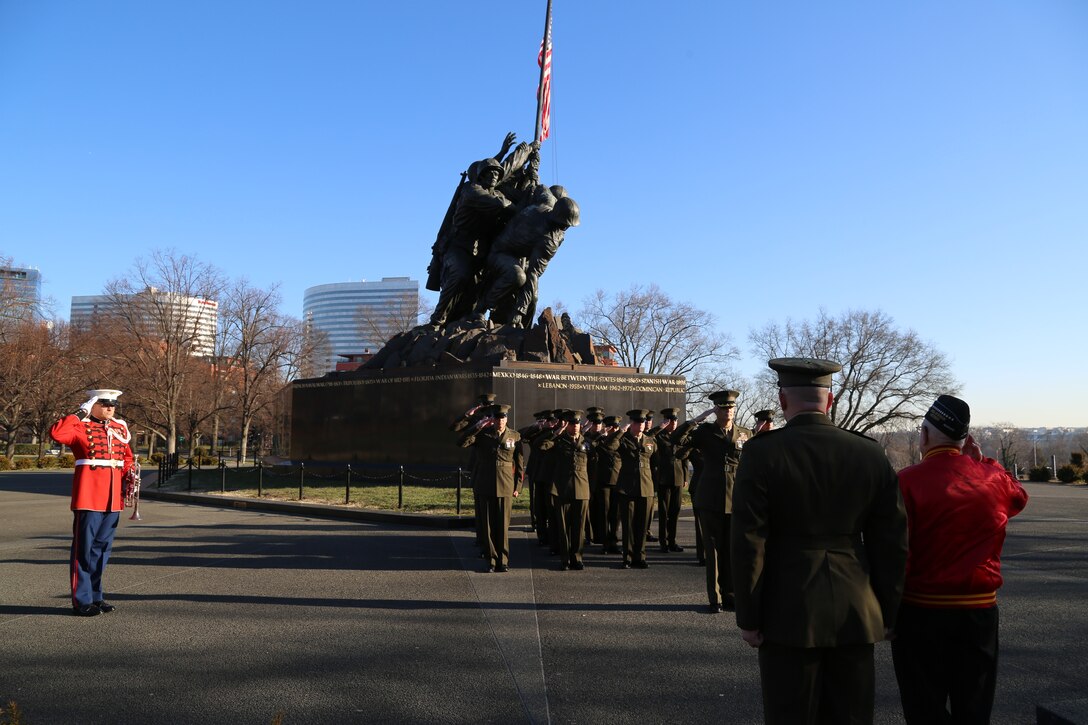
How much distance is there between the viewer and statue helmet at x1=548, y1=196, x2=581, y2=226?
66.1 ft

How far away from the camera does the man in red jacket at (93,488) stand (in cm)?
687

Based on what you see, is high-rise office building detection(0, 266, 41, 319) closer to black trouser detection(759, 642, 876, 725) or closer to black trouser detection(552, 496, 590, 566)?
black trouser detection(552, 496, 590, 566)

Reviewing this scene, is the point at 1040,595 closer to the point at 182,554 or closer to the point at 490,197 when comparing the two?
the point at 182,554

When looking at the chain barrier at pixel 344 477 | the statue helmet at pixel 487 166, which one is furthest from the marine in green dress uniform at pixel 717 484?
the statue helmet at pixel 487 166

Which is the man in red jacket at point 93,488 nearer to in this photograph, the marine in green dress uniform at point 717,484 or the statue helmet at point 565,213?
the marine in green dress uniform at point 717,484

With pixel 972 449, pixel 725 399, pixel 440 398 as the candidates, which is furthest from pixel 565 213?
pixel 972 449

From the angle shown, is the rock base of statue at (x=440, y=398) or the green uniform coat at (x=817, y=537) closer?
the green uniform coat at (x=817, y=537)

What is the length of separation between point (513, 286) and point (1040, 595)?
15.0 metres

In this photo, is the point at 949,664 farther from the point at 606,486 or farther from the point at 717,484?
the point at 606,486

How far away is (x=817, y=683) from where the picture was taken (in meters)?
2.96

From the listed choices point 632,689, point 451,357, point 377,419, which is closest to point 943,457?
point 632,689

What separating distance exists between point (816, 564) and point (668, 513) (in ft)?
28.6

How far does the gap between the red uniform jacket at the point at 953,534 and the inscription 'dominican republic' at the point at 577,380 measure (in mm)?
14581

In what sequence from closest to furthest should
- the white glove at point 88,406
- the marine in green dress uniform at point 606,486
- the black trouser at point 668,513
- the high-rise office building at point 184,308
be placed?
the white glove at point 88,406 → the marine in green dress uniform at point 606,486 → the black trouser at point 668,513 → the high-rise office building at point 184,308
